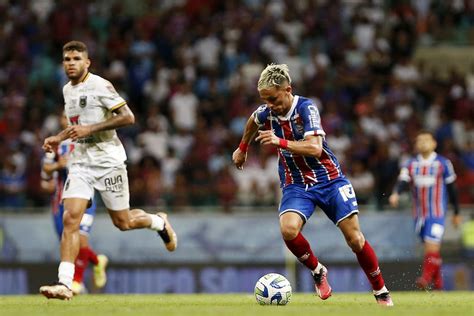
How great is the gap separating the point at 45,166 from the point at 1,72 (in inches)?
320

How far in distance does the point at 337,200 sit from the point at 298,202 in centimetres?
37

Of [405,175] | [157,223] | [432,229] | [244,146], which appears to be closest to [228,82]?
[405,175]

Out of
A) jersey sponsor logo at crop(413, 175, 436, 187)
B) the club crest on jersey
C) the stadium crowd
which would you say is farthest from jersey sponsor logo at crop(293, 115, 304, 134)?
the stadium crowd

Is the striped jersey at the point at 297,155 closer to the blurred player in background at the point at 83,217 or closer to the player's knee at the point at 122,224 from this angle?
the player's knee at the point at 122,224

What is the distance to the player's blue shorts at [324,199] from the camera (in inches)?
426

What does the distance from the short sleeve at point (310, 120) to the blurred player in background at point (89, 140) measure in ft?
5.92

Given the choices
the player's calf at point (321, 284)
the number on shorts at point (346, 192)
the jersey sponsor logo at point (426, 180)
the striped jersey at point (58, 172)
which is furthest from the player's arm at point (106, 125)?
the jersey sponsor logo at point (426, 180)

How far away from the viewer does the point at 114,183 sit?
11812mm

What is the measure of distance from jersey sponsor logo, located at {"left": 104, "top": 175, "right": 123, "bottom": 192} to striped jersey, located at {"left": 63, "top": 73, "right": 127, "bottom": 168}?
15 centimetres

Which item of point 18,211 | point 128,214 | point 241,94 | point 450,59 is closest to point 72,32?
point 241,94

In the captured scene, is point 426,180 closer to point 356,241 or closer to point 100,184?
point 356,241

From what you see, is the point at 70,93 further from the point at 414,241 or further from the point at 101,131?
the point at 414,241

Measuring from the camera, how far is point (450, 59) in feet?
78.4

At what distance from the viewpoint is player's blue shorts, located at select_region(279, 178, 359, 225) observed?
10828mm
